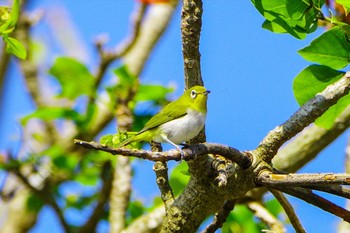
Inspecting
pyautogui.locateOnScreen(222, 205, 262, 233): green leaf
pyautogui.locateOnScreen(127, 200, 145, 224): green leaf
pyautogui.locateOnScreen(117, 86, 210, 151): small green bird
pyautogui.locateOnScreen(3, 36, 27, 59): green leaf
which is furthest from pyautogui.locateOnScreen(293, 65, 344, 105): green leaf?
pyautogui.locateOnScreen(127, 200, 145, 224): green leaf

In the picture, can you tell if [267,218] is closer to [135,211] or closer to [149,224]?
[149,224]

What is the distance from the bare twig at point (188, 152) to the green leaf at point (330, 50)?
34 cm

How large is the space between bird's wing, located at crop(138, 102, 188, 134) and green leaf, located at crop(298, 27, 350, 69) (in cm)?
62

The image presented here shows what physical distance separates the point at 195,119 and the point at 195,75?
A: 0.38m

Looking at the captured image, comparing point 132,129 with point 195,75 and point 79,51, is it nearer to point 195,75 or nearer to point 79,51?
point 195,75

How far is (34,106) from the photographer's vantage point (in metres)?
5.34

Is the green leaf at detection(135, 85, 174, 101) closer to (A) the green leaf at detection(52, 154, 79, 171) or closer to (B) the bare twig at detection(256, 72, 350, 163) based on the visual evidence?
(A) the green leaf at detection(52, 154, 79, 171)

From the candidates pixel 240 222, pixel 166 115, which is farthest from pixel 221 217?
pixel 240 222

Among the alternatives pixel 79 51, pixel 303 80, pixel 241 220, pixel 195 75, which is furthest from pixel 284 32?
pixel 79 51

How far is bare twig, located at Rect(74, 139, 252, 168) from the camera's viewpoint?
1.52 m

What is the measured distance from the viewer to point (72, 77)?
4344 millimetres

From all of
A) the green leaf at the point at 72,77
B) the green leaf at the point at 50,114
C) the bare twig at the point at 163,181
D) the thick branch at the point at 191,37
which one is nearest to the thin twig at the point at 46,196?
the green leaf at the point at 50,114

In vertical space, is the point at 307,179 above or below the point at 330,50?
below

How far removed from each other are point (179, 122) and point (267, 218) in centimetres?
61
